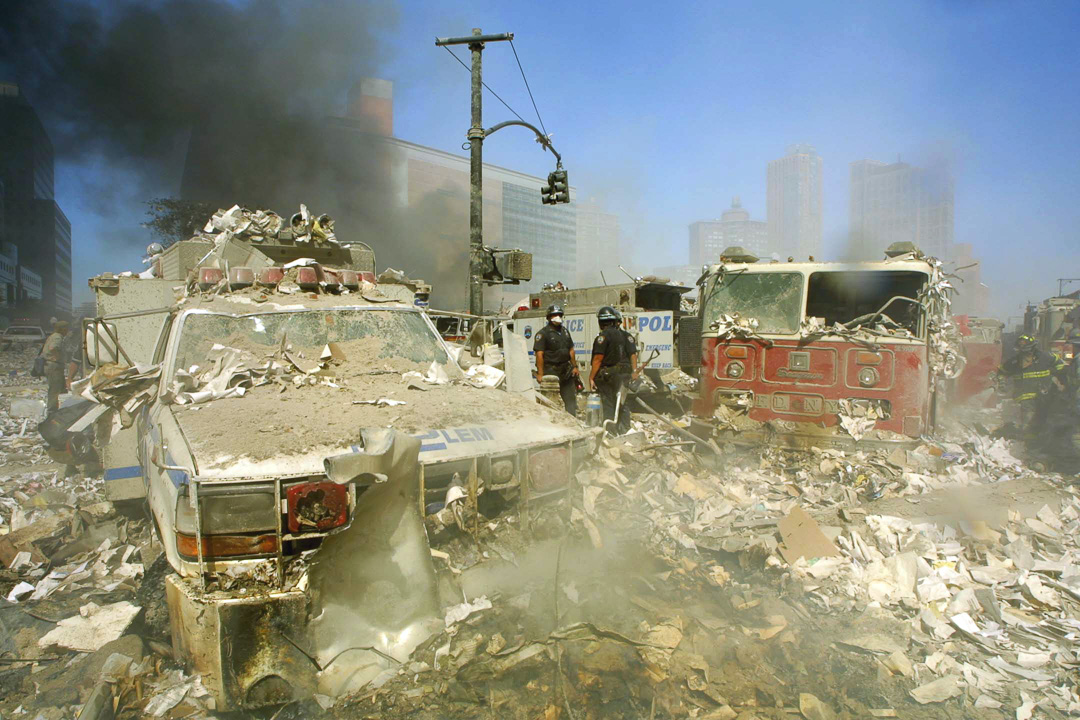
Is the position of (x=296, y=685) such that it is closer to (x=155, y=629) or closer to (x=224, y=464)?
(x=224, y=464)

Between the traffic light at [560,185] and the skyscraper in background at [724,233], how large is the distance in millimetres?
50188

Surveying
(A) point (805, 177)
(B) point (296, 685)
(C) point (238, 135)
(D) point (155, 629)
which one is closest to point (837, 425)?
(B) point (296, 685)

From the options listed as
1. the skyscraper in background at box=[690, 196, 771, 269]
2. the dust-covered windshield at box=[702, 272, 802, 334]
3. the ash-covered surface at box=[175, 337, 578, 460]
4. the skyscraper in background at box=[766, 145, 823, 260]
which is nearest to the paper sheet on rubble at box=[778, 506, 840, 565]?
the ash-covered surface at box=[175, 337, 578, 460]

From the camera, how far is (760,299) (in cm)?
697

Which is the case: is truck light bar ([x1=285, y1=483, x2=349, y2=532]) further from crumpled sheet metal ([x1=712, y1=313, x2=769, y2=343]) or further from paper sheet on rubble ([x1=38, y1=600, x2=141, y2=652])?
crumpled sheet metal ([x1=712, y1=313, x2=769, y2=343])

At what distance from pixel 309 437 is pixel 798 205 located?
107 ft

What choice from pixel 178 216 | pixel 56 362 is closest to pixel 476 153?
pixel 56 362

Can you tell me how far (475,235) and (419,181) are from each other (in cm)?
2375

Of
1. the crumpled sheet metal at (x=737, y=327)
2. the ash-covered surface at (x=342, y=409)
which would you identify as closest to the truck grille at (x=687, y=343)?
the crumpled sheet metal at (x=737, y=327)

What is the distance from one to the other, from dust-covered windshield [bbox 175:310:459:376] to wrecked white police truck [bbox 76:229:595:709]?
0.01 meters

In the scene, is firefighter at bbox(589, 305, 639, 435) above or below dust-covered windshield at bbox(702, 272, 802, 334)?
below

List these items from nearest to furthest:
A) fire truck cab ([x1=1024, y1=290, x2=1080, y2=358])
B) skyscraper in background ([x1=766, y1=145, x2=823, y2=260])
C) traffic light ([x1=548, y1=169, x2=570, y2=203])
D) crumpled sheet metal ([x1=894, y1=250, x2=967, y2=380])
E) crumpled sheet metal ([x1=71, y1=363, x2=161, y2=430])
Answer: crumpled sheet metal ([x1=71, y1=363, x2=161, y2=430]) < crumpled sheet metal ([x1=894, y1=250, x2=967, y2=380]) < traffic light ([x1=548, y1=169, x2=570, y2=203]) < fire truck cab ([x1=1024, y1=290, x2=1080, y2=358]) < skyscraper in background ([x1=766, y1=145, x2=823, y2=260])

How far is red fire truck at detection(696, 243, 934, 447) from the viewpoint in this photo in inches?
248

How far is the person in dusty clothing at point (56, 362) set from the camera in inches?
368
